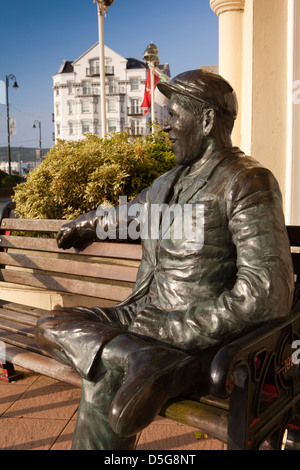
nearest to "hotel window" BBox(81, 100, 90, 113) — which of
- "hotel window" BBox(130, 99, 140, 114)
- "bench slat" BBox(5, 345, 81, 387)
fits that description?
"hotel window" BBox(130, 99, 140, 114)

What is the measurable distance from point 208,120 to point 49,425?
201 centimetres

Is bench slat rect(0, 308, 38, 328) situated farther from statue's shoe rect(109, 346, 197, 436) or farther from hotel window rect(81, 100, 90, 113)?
hotel window rect(81, 100, 90, 113)

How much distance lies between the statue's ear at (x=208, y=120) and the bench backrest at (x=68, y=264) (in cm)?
103

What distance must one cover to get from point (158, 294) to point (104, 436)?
0.70 meters

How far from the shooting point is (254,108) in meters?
4.54

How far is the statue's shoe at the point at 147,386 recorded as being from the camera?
1.54 metres

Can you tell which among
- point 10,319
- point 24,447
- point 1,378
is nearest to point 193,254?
point 24,447

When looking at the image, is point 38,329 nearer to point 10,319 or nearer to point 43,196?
point 10,319

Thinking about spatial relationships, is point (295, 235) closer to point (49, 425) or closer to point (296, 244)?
point (296, 244)

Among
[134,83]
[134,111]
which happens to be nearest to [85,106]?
[134,111]

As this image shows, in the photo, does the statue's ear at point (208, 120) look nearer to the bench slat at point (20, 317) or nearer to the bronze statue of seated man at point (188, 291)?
the bronze statue of seated man at point (188, 291)

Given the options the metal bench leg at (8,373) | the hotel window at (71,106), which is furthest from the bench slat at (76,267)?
the hotel window at (71,106)

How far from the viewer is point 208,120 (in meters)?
2.06

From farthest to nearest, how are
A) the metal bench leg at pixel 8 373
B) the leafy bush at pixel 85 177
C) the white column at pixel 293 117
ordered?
the leafy bush at pixel 85 177
the white column at pixel 293 117
the metal bench leg at pixel 8 373
